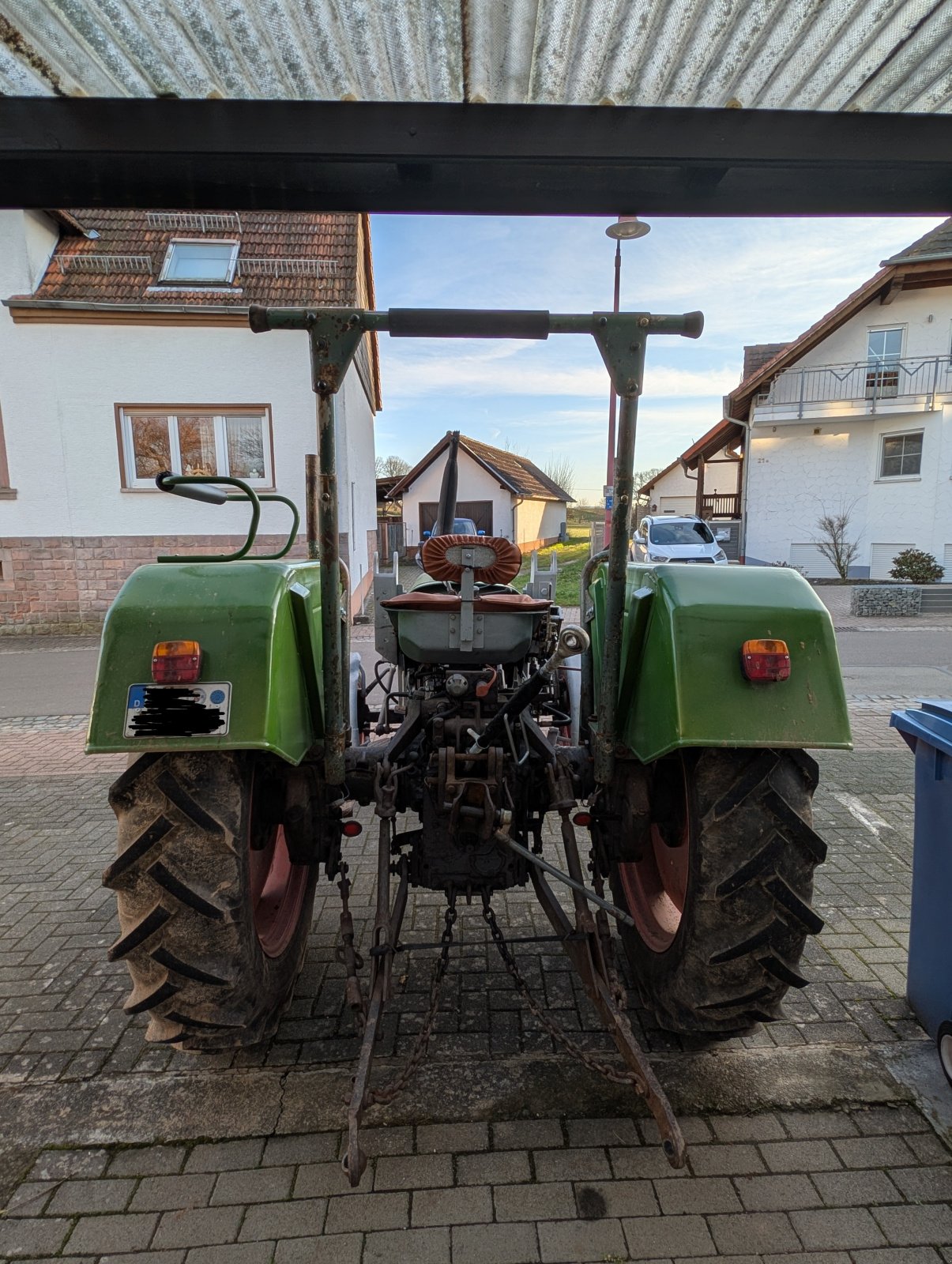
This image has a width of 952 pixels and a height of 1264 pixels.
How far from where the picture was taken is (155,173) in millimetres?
2426

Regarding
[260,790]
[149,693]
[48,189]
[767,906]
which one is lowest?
[767,906]

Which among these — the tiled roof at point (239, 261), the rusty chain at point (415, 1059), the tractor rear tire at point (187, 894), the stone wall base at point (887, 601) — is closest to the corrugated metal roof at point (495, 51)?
the tractor rear tire at point (187, 894)

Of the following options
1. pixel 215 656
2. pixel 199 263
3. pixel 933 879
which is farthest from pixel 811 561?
pixel 215 656

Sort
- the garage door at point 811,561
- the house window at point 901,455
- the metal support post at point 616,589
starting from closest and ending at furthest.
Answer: the metal support post at point 616,589 < the house window at point 901,455 < the garage door at point 811,561

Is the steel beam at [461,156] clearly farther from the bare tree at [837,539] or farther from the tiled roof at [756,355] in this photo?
the tiled roof at [756,355]

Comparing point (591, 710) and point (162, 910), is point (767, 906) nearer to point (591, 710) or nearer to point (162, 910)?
point (591, 710)

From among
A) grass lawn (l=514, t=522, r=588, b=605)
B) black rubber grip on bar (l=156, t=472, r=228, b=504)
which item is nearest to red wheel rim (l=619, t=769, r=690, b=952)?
black rubber grip on bar (l=156, t=472, r=228, b=504)

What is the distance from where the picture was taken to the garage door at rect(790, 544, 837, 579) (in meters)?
21.1

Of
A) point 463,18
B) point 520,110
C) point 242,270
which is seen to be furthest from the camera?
point 242,270

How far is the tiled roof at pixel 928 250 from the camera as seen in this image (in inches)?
703

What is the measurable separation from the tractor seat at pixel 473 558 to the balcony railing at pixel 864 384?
1984 centimetres

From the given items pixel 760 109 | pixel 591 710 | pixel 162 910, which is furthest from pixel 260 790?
pixel 760 109

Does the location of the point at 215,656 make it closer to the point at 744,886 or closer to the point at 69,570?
the point at 744,886

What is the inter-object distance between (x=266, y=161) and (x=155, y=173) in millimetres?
361
